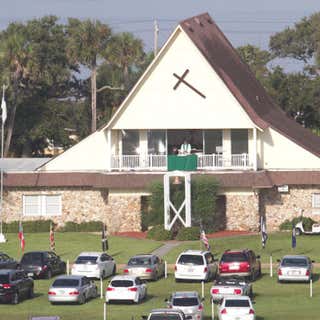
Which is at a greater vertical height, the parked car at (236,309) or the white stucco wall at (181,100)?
the white stucco wall at (181,100)

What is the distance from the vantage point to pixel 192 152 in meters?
85.4

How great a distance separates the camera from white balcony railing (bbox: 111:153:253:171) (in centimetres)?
8425

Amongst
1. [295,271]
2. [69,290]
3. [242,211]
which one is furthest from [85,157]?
[69,290]

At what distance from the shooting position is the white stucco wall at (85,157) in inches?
3457

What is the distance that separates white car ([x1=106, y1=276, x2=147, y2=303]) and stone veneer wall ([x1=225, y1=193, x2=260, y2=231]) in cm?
2976

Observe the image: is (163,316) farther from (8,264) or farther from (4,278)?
(8,264)

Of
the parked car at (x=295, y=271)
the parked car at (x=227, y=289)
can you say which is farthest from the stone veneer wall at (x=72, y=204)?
the parked car at (x=227, y=289)

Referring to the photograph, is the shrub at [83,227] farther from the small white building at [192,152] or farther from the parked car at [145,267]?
the parked car at [145,267]

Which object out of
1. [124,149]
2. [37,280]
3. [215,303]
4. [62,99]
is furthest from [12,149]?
[215,303]

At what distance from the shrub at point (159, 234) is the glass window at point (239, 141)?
7980mm

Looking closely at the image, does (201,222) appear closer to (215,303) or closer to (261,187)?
(261,187)

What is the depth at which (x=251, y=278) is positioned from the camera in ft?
201

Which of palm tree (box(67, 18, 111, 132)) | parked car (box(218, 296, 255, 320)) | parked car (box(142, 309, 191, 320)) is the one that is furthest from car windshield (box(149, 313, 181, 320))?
palm tree (box(67, 18, 111, 132))

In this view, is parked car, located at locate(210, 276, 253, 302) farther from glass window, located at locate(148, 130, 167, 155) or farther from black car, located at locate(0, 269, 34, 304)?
glass window, located at locate(148, 130, 167, 155)
